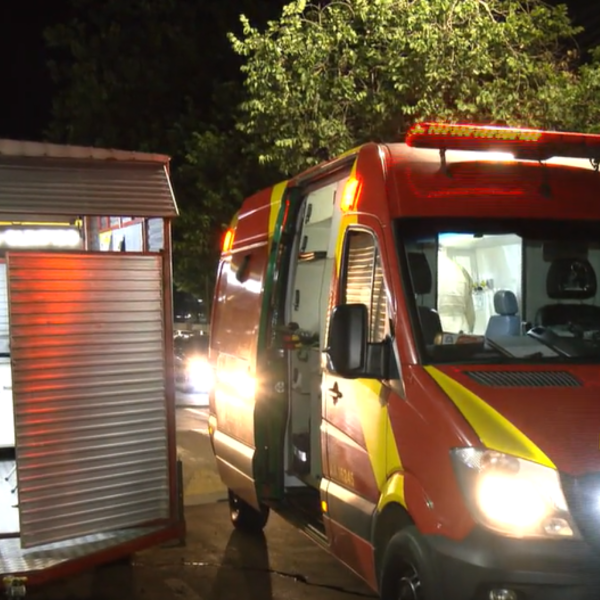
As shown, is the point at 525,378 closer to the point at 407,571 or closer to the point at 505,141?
the point at 407,571

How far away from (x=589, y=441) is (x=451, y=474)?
617mm

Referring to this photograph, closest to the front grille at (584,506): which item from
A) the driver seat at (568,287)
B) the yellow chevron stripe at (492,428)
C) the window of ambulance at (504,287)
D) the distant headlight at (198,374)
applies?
the yellow chevron stripe at (492,428)

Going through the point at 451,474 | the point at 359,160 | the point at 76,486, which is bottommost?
the point at 76,486

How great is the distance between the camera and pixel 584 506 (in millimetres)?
3834

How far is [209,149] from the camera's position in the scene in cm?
1659

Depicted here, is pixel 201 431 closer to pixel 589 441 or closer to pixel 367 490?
pixel 367 490

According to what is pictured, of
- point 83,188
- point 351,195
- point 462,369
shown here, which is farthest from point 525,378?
point 83,188

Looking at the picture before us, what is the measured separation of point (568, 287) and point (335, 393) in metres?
1.48

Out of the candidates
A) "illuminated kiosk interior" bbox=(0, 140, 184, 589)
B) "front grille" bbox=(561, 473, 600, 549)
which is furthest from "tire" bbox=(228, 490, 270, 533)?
"front grille" bbox=(561, 473, 600, 549)

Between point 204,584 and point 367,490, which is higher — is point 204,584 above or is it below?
below

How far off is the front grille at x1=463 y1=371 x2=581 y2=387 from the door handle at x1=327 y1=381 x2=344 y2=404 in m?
1.16

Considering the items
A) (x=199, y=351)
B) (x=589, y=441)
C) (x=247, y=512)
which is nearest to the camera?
(x=589, y=441)

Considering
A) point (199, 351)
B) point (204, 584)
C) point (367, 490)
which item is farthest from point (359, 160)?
point (199, 351)

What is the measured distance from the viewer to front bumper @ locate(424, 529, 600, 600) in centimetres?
380
